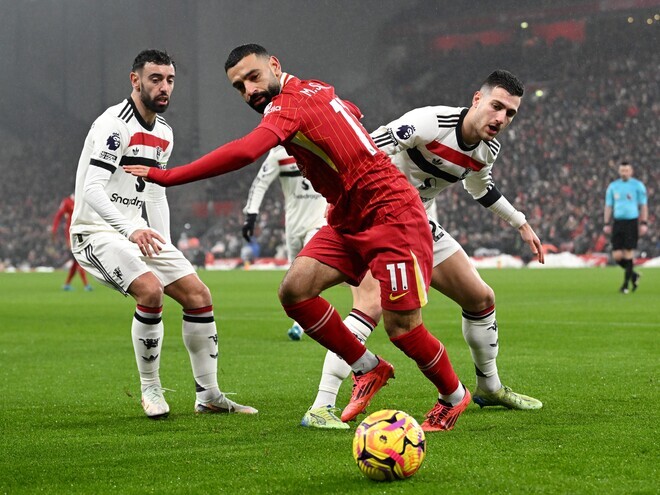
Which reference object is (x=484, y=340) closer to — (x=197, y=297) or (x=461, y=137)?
(x=461, y=137)

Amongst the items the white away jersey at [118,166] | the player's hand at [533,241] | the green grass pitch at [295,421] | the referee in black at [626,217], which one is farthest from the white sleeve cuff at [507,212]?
the referee in black at [626,217]

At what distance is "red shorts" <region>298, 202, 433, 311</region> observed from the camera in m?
4.53

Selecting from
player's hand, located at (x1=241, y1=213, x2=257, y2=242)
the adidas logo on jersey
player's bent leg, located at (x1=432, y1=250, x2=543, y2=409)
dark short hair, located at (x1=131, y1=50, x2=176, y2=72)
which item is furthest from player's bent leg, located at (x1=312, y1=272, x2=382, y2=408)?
player's hand, located at (x1=241, y1=213, x2=257, y2=242)

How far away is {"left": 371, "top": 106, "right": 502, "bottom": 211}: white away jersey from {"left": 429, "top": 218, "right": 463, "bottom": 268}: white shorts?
1.08 ft

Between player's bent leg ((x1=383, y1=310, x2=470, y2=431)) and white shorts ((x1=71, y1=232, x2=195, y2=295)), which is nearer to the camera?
player's bent leg ((x1=383, y1=310, x2=470, y2=431))

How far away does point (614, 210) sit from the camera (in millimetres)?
17250

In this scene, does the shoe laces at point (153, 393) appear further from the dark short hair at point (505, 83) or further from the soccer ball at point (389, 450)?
the dark short hair at point (505, 83)

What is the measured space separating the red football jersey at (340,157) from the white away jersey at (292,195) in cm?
598

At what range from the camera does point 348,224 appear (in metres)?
4.76

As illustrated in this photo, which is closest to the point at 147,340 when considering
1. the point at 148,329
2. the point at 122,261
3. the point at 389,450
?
the point at 148,329

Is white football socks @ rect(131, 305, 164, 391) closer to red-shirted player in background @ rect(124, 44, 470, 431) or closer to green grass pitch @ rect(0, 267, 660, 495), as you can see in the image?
green grass pitch @ rect(0, 267, 660, 495)

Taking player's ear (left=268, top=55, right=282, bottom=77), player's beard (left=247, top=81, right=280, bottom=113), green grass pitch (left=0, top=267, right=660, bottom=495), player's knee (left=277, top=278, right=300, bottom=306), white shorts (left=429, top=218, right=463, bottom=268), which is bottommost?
green grass pitch (left=0, top=267, right=660, bottom=495)

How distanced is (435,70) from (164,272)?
35557mm

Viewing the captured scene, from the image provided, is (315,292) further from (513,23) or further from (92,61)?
(92,61)
